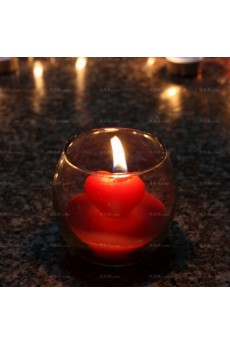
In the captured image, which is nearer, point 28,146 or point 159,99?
point 28,146

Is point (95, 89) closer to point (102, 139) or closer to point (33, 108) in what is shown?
point (33, 108)

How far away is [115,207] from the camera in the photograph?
613 millimetres

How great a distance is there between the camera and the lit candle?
0.60m

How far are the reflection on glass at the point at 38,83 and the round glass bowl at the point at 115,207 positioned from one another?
19.6 inches

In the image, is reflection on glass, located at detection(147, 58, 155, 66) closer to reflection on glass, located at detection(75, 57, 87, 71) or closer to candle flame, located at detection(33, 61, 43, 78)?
reflection on glass, located at detection(75, 57, 87, 71)

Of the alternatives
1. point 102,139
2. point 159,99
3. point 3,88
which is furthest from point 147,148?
point 3,88

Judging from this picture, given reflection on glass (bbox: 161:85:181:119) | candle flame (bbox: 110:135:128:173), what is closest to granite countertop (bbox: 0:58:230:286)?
reflection on glass (bbox: 161:85:181:119)

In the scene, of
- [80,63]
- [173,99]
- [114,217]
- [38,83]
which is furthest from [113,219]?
[80,63]

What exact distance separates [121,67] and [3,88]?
0.33 meters

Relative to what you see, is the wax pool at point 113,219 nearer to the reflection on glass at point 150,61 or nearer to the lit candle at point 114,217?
the lit candle at point 114,217

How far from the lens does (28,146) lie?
0.96 m

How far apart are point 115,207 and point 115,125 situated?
0.48 metres

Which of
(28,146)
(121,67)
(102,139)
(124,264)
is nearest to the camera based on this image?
(124,264)

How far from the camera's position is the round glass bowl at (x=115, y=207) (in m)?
0.60
